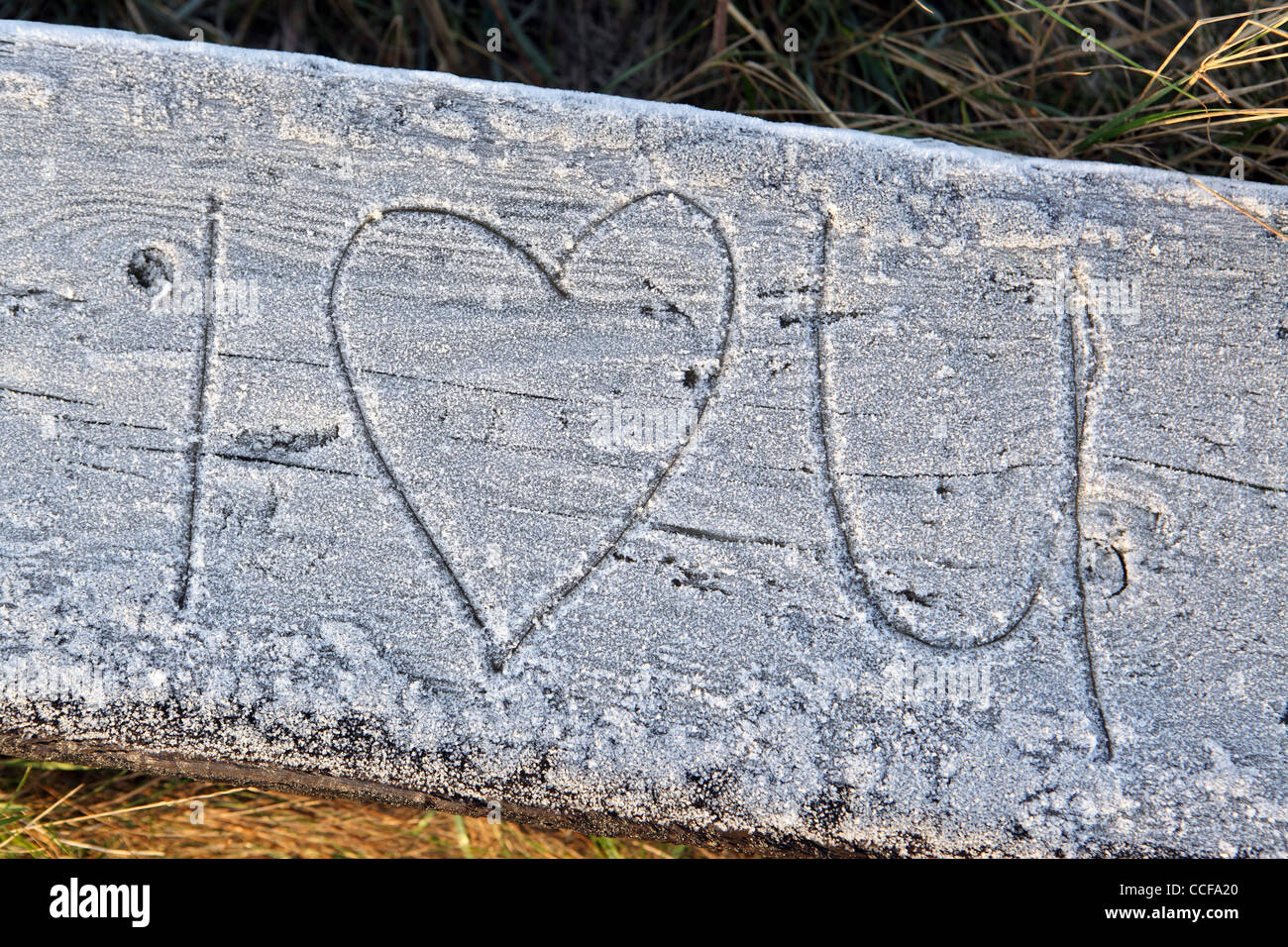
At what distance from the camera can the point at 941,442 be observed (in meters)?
1.35

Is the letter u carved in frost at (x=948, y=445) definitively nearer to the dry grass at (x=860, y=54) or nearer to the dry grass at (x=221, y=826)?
the dry grass at (x=860, y=54)

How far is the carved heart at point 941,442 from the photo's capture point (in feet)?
4.40

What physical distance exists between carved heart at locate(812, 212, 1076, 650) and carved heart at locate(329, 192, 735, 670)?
21 cm

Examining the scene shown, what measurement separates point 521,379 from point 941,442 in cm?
64

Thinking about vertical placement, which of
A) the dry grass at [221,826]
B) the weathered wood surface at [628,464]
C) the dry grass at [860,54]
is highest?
the dry grass at [860,54]

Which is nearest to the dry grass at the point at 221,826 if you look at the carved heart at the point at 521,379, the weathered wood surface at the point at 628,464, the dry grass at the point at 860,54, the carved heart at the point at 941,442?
the weathered wood surface at the point at 628,464

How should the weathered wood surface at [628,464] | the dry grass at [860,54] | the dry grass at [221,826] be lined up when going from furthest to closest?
the dry grass at [860,54]
the dry grass at [221,826]
the weathered wood surface at [628,464]

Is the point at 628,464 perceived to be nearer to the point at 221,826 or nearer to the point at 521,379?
the point at 521,379

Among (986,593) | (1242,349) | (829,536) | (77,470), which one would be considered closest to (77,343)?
(77,470)

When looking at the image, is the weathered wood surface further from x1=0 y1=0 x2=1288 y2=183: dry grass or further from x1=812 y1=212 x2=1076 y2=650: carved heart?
x1=0 y1=0 x2=1288 y2=183: dry grass

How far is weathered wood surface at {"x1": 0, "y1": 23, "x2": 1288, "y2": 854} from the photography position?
4.31 feet

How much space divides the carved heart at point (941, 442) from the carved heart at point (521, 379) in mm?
207

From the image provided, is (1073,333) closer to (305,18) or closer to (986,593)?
(986,593)

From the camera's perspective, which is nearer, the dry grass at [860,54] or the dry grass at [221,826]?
the dry grass at [221,826]
